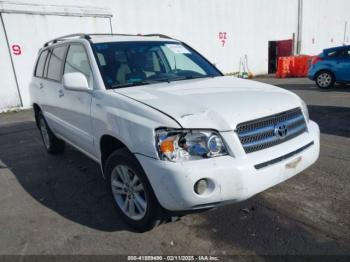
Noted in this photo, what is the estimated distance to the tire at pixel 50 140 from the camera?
5262mm

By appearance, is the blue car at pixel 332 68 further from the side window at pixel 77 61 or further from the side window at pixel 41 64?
the side window at pixel 77 61

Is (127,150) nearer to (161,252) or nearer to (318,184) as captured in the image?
(161,252)

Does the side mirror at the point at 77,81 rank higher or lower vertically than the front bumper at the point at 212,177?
higher

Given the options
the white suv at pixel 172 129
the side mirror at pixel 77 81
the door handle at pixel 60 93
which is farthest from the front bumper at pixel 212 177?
the door handle at pixel 60 93

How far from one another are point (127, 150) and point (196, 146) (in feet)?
2.34

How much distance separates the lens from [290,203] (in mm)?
3336

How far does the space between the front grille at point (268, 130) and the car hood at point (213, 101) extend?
0.06 meters

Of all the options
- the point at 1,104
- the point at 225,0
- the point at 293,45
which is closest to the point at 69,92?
the point at 1,104

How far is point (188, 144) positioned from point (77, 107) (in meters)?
1.77

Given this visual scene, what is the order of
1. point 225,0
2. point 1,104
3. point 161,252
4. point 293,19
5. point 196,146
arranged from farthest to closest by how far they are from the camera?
point 293,19
point 225,0
point 1,104
point 161,252
point 196,146

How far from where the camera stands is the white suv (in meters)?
2.35

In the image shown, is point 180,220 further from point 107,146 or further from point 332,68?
point 332,68

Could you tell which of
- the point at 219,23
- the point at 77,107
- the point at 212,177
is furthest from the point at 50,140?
the point at 219,23

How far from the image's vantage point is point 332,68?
11.2 metres
